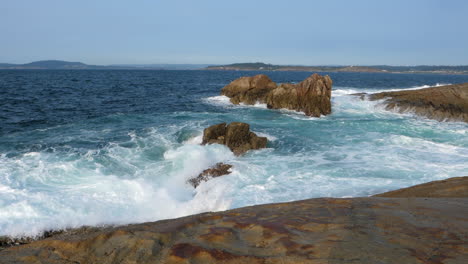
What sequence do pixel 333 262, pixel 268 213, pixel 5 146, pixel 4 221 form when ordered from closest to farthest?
pixel 333 262, pixel 268 213, pixel 4 221, pixel 5 146

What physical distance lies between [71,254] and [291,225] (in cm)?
237

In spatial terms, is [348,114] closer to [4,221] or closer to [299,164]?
[299,164]

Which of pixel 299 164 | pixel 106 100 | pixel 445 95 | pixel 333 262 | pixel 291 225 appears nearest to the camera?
pixel 333 262

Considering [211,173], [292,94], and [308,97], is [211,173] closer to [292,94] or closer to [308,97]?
[308,97]

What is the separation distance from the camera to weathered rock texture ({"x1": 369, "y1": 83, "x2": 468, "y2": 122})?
22281 millimetres

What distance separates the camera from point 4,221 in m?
7.40

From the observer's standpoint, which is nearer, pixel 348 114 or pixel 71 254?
pixel 71 254

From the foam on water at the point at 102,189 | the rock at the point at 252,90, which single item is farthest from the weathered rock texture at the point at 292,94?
the foam on water at the point at 102,189

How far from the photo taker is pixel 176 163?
40.4ft

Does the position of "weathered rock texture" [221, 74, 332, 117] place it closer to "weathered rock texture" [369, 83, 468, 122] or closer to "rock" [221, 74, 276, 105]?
"rock" [221, 74, 276, 105]

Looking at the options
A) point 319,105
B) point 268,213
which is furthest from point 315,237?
point 319,105

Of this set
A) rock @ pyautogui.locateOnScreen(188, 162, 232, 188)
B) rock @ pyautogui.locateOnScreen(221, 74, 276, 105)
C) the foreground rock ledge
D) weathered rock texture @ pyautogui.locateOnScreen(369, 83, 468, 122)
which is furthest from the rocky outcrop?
rock @ pyautogui.locateOnScreen(221, 74, 276, 105)

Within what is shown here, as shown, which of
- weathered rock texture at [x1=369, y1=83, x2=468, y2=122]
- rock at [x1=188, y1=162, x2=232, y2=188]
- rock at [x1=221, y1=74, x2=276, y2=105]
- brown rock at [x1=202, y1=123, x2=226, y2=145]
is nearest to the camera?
rock at [x1=188, y1=162, x2=232, y2=188]

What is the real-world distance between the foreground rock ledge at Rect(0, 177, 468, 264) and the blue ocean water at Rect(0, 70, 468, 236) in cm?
485
